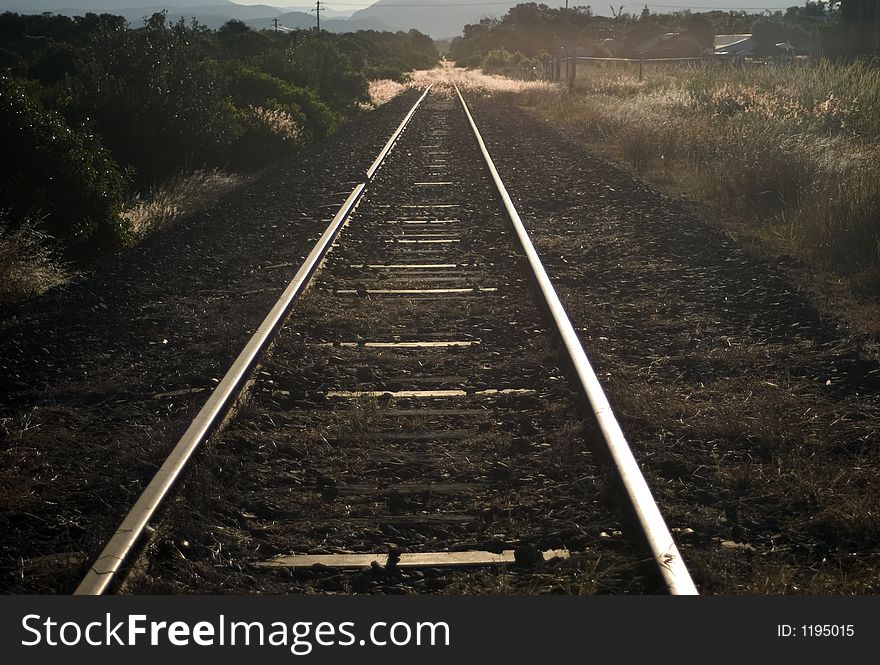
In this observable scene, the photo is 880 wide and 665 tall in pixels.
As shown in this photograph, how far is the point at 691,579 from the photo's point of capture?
3.59m

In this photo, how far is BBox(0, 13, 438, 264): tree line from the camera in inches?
416

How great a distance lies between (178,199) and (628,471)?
11.3m

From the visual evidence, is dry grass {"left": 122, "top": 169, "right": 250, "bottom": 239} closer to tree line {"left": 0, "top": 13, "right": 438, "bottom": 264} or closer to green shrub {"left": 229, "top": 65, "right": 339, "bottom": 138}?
tree line {"left": 0, "top": 13, "right": 438, "bottom": 264}

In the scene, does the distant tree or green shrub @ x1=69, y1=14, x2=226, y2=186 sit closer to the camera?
green shrub @ x1=69, y1=14, x2=226, y2=186

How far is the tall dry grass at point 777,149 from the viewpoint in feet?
33.0

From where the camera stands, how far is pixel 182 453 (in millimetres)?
4730

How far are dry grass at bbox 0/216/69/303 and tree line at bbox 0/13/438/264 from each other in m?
0.21

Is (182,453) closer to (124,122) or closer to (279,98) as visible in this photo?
(124,122)

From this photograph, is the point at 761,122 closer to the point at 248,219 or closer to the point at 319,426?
the point at 248,219

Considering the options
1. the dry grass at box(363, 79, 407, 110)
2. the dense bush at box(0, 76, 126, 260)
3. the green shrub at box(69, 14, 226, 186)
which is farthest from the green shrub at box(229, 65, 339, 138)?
the dense bush at box(0, 76, 126, 260)

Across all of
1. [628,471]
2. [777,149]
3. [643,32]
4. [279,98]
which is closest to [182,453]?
[628,471]

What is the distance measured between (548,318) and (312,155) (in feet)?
46.2

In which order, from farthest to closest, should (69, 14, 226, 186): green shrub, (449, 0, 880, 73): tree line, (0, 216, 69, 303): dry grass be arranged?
(449, 0, 880, 73): tree line → (69, 14, 226, 186): green shrub → (0, 216, 69, 303): dry grass

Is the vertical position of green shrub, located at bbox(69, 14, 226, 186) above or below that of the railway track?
above
